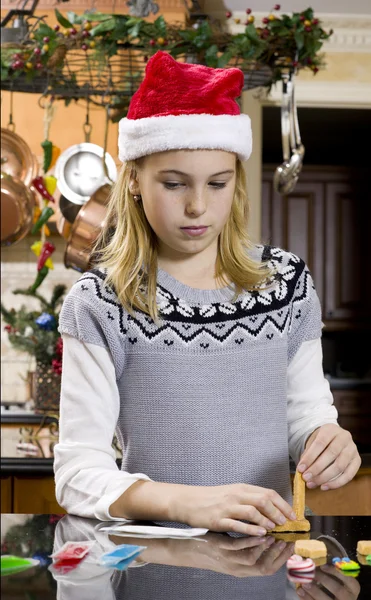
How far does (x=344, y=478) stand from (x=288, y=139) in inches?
74.7

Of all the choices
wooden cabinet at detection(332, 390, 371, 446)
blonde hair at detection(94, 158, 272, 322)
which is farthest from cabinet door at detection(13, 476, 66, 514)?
wooden cabinet at detection(332, 390, 371, 446)

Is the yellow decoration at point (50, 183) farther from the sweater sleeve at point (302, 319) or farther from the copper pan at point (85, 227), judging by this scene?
the sweater sleeve at point (302, 319)

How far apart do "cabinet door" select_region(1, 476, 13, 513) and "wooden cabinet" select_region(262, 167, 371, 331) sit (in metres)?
3.45

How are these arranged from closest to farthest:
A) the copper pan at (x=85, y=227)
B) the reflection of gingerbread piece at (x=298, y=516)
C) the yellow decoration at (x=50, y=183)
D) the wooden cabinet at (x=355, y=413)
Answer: the reflection of gingerbread piece at (x=298, y=516)
the copper pan at (x=85, y=227)
the yellow decoration at (x=50, y=183)
the wooden cabinet at (x=355, y=413)

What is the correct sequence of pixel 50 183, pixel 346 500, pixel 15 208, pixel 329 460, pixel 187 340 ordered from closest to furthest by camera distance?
pixel 329 460
pixel 187 340
pixel 346 500
pixel 50 183
pixel 15 208

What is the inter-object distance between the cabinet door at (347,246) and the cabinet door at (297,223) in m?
0.05

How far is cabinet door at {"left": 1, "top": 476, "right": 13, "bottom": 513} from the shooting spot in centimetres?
211

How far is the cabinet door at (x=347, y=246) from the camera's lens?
5.38m

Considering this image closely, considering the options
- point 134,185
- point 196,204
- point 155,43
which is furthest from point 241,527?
point 155,43

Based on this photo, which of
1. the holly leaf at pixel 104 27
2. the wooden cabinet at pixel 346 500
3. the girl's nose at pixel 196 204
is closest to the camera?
the girl's nose at pixel 196 204

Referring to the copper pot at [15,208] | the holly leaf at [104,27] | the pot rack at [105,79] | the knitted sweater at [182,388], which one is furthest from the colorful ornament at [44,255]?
the knitted sweater at [182,388]

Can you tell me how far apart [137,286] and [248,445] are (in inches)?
9.0

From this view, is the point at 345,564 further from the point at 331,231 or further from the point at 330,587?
the point at 331,231

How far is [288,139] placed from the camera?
274 cm
